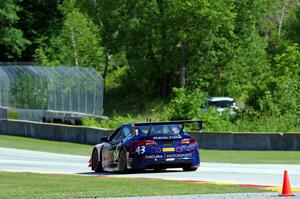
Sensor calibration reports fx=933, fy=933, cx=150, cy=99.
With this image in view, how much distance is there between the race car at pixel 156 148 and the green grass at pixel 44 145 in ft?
41.8

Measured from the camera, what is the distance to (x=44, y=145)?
41.5m

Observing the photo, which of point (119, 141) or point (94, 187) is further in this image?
point (119, 141)

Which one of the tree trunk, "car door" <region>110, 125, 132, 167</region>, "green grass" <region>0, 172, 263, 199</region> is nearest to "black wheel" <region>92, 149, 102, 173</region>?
"car door" <region>110, 125, 132, 167</region>

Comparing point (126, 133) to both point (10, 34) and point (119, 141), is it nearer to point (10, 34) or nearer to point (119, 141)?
point (119, 141)

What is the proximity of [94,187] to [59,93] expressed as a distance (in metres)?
34.7

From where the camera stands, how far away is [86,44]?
3007 inches

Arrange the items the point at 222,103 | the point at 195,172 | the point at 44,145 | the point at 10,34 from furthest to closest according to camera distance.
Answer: the point at 10,34
the point at 222,103
the point at 44,145
the point at 195,172

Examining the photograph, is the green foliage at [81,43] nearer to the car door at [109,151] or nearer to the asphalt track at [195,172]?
the asphalt track at [195,172]

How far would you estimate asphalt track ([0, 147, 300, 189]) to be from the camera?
19969 millimetres

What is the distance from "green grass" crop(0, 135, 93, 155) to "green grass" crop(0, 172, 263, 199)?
15299 millimetres

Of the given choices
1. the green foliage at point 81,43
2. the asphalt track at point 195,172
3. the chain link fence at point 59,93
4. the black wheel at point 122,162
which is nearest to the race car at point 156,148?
the black wheel at point 122,162

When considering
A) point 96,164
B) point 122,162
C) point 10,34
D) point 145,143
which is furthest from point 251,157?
point 10,34

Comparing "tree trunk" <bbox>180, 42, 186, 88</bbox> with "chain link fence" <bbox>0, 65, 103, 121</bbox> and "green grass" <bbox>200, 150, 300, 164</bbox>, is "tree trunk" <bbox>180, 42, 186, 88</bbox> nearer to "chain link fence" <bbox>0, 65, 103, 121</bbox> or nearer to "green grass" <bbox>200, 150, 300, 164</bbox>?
"chain link fence" <bbox>0, 65, 103, 121</bbox>

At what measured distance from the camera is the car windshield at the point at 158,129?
23000 millimetres
